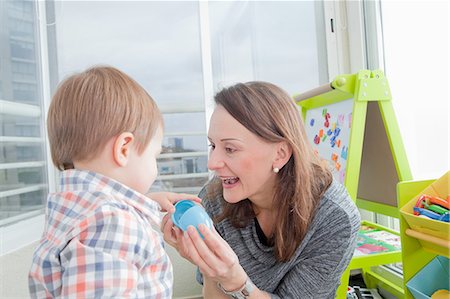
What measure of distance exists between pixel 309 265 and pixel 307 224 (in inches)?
4.4

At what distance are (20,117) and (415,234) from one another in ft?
5.72

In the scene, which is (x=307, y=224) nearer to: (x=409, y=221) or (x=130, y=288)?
(x=409, y=221)

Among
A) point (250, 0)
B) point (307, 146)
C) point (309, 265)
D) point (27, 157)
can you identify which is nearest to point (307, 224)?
point (309, 265)

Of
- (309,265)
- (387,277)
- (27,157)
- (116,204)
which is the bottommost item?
(387,277)

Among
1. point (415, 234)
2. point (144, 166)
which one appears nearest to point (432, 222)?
point (415, 234)

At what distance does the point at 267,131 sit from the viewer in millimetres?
1106

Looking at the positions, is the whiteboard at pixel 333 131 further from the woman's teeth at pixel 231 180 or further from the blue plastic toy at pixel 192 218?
the blue plastic toy at pixel 192 218

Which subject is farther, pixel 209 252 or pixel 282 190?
pixel 282 190

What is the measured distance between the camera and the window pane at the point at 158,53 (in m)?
2.23

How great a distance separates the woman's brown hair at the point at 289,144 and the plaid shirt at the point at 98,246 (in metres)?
0.45

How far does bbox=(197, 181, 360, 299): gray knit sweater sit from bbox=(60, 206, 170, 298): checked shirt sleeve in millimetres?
529

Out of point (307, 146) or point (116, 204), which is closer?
point (116, 204)

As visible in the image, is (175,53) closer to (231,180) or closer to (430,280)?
(231,180)

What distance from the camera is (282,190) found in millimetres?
1179
